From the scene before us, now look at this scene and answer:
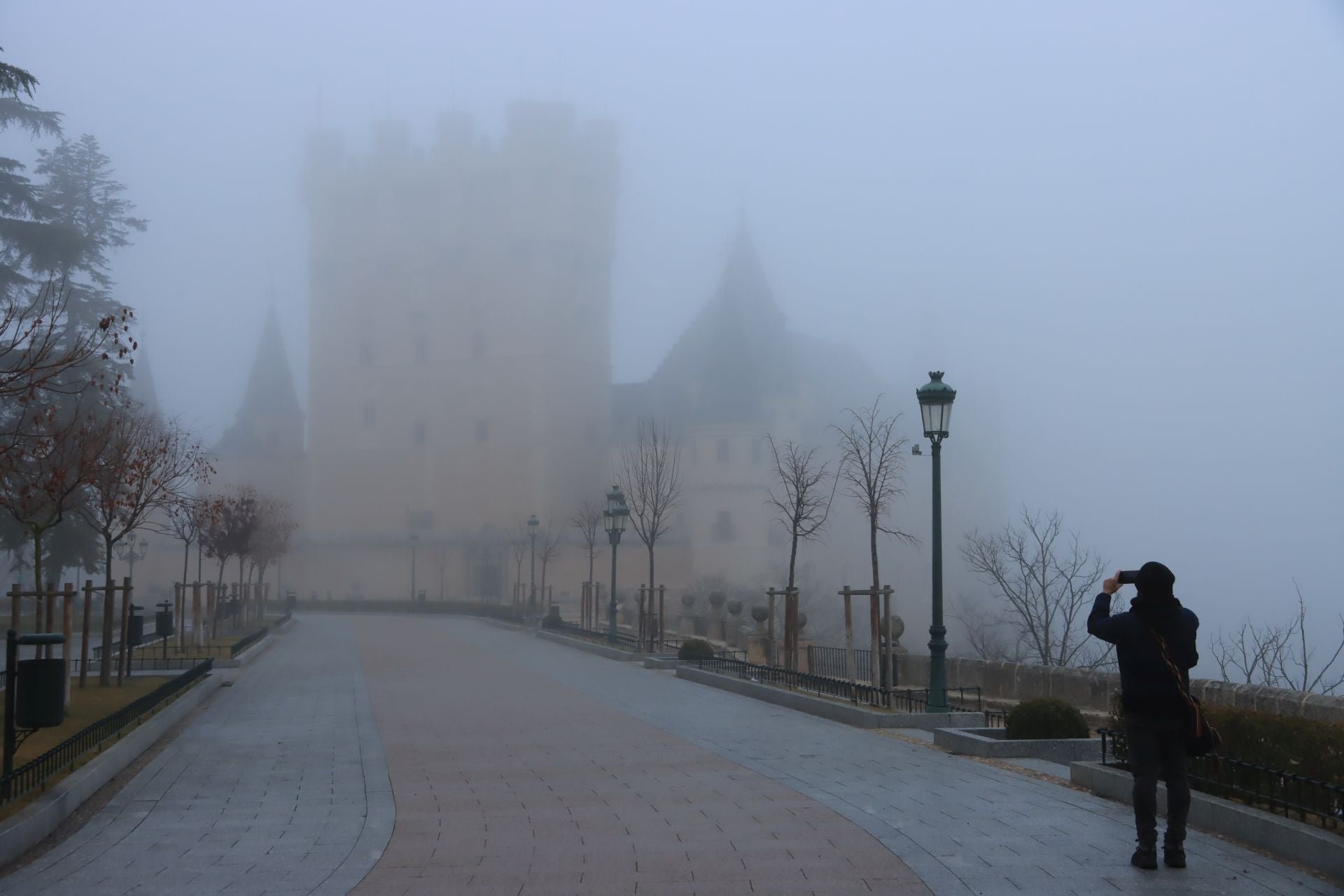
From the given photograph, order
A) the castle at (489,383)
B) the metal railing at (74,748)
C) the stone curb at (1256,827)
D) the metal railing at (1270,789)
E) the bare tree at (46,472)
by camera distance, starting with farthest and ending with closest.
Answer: the castle at (489,383) → the bare tree at (46,472) → the metal railing at (74,748) → the metal railing at (1270,789) → the stone curb at (1256,827)

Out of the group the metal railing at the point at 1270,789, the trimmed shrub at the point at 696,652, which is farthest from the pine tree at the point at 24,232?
the metal railing at the point at 1270,789

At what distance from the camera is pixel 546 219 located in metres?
87.6

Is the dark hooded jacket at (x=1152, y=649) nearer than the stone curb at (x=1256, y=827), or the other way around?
the stone curb at (x=1256, y=827)

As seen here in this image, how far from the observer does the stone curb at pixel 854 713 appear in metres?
13.9

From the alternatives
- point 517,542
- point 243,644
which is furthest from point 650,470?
point 243,644

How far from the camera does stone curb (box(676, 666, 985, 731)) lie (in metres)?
13.9

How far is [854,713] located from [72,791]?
27.0ft

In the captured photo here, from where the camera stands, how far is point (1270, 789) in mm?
7430

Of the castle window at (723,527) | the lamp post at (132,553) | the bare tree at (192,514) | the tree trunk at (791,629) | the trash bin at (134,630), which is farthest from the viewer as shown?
the castle window at (723,527)

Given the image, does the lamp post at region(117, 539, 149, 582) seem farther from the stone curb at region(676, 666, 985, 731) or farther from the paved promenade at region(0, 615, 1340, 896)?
the paved promenade at region(0, 615, 1340, 896)

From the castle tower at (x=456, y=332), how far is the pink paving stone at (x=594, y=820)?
70.1 metres

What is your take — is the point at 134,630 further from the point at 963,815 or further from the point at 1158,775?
the point at 1158,775

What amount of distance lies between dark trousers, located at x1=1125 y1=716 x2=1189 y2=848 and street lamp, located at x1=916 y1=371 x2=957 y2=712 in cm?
683

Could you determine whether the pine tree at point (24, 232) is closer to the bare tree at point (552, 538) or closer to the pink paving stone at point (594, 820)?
the pink paving stone at point (594, 820)
